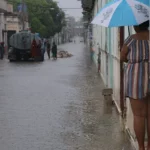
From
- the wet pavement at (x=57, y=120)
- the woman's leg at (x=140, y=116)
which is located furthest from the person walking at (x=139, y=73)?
the wet pavement at (x=57, y=120)

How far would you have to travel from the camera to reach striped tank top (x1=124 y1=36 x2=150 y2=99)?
5512 millimetres

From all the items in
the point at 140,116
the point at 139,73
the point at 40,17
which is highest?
the point at 40,17

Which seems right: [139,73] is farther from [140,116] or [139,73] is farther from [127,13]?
[127,13]

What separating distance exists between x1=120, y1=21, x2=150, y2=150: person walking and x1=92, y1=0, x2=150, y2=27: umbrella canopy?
0.53 feet

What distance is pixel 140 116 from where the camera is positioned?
5.70 meters

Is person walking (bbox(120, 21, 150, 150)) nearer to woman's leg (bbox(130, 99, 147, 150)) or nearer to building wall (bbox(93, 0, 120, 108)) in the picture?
woman's leg (bbox(130, 99, 147, 150))

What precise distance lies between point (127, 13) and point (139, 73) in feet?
2.40

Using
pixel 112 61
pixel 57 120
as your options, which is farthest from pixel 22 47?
pixel 57 120

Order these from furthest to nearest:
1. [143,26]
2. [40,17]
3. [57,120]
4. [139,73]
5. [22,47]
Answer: [40,17] → [22,47] → [57,120] → [143,26] → [139,73]

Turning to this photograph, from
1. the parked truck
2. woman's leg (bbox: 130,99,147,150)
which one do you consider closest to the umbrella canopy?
woman's leg (bbox: 130,99,147,150)

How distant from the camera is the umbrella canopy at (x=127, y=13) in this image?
5504 mm

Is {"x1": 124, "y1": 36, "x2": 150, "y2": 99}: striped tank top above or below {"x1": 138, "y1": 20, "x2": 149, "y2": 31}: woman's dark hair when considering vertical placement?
below

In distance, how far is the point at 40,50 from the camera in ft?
111

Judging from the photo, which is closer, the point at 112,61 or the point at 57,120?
the point at 57,120
